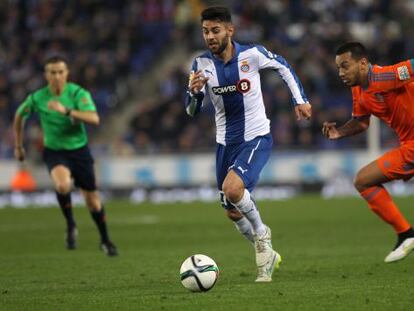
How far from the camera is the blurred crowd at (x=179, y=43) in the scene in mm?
27328

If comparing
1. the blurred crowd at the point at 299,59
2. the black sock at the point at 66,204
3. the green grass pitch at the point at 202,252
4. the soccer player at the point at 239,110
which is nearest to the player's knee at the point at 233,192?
the soccer player at the point at 239,110

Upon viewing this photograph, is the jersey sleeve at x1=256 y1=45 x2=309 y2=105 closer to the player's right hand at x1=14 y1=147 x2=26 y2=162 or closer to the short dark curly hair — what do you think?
the short dark curly hair

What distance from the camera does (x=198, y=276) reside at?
875 cm

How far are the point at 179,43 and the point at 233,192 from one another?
23270 mm

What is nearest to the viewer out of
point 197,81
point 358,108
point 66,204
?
point 197,81

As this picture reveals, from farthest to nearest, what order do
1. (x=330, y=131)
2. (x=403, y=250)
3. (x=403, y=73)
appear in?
(x=330, y=131) < (x=403, y=250) < (x=403, y=73)

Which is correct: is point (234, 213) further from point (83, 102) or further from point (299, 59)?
point (299, 59)

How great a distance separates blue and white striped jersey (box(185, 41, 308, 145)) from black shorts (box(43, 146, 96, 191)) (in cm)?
444

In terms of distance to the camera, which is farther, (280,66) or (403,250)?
(403,250)

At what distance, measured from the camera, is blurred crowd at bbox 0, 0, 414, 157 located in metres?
27.3

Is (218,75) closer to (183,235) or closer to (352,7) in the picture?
(183,235)

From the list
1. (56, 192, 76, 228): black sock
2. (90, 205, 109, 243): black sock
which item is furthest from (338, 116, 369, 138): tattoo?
(56, 192, 76, 228): black sock

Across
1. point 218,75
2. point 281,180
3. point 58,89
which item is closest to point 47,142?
point 58,89

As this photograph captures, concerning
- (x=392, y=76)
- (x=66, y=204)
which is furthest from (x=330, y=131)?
(x=66, y=204)
